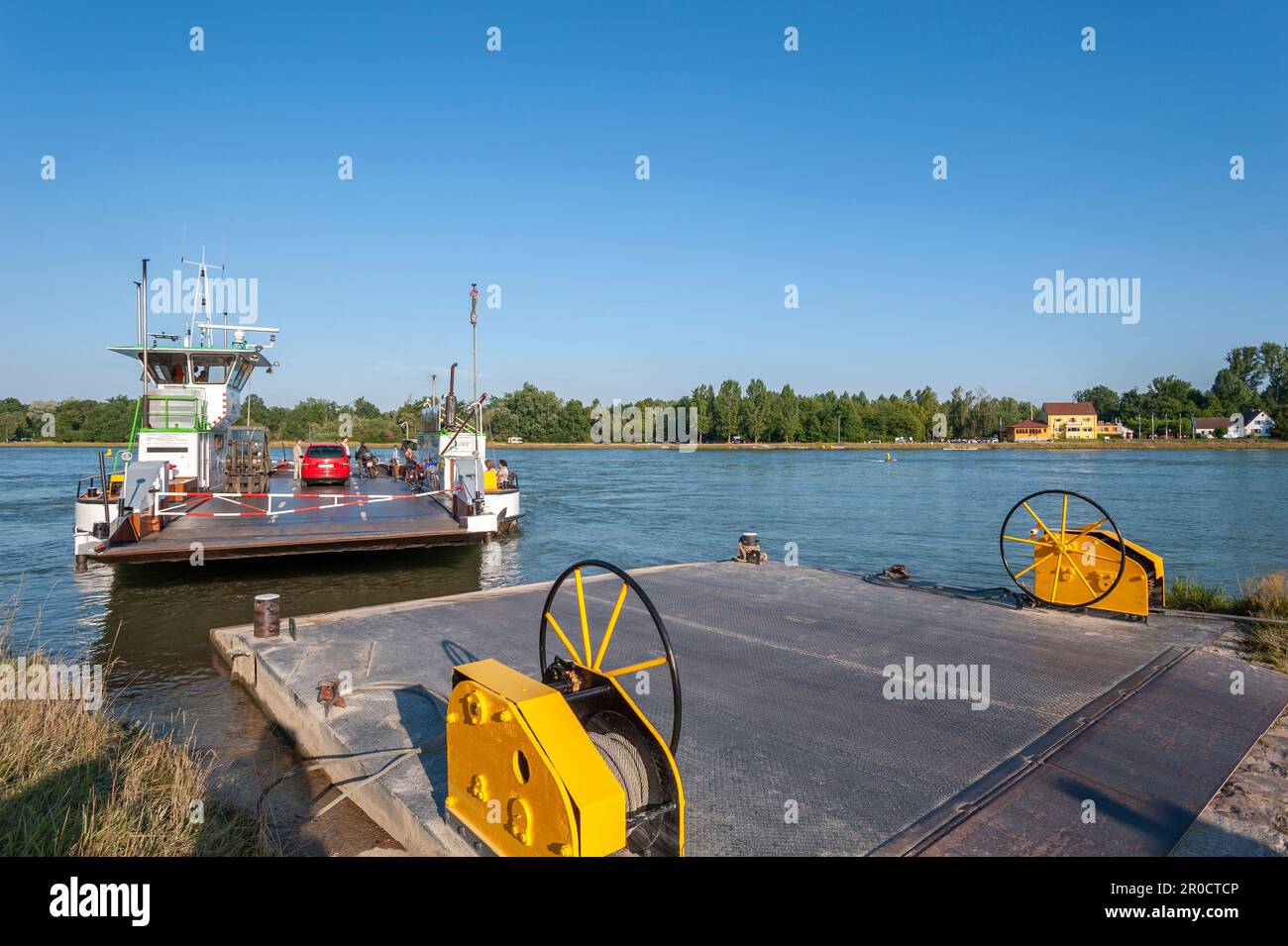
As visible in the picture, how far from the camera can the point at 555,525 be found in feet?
90.8

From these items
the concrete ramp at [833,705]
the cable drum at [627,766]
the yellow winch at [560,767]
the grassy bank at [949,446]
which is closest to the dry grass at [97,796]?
the concrete ramp at [833,705]

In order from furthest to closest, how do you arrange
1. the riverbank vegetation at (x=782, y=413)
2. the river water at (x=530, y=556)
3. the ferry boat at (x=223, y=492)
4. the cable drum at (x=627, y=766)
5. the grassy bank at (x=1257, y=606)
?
the riverbank vegetation at (x=782, y=413)
the ferry boat at (x=223, y=492)
the river water at (x=530, y=556)
the grassy bank at (x=1257, y=606)
the cable drum at (x=627, y=766)

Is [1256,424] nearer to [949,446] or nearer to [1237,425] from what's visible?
[1237,425]

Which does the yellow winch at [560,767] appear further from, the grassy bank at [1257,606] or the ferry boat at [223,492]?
the ferry boat at [223,492]

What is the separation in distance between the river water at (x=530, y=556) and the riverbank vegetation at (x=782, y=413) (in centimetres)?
6027

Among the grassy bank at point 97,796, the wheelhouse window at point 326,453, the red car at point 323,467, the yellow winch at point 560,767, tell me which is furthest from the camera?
the wheelhouse window at point 326,453

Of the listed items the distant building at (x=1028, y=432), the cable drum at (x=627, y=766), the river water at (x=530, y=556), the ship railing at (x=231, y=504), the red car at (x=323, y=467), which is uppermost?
the distant building at (x=1028, y=432)

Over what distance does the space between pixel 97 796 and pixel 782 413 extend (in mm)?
120928

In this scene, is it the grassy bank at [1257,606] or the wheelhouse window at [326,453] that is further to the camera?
the wheelhouse window at [326,453]

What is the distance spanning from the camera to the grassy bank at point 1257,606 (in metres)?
7.29

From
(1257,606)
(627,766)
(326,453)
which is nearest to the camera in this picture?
(627,766)

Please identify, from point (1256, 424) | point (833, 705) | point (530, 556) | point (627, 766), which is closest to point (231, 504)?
point (530, 556)

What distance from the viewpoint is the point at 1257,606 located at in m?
8.91

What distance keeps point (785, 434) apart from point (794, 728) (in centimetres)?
11994
